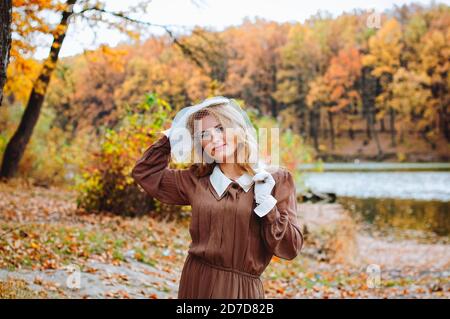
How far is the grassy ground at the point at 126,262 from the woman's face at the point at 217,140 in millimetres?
2658

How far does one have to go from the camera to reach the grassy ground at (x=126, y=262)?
530cm

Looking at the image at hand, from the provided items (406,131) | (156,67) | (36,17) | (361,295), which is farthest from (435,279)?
(406,131)

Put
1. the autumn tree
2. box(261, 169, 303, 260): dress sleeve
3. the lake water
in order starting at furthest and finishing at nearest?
the lake water → the autumn tree → box(261, 169, 303, 260): dress sleeve

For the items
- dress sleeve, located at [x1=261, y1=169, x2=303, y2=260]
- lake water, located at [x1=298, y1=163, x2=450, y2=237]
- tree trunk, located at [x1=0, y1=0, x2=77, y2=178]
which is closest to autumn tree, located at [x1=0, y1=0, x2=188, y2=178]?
tree trunk, located at [x1=0, y1=0, x2=77, y2=178]

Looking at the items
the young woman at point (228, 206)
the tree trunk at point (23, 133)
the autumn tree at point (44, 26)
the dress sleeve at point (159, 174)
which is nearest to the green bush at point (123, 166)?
the autumn tree at point (44, 26)

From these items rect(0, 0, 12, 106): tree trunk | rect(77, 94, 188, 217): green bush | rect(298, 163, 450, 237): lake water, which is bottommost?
rect(298, 163, 450, 237): lake water

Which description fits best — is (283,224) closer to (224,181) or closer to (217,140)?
(224,181)

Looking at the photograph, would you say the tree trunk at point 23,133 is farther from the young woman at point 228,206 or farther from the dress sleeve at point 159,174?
the young woman at point 228,206

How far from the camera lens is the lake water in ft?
51.4

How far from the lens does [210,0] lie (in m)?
8.78

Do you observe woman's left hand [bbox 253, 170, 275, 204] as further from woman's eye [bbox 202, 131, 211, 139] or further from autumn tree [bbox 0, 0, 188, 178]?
autumn tree [bbox 0, 0, 188, 178]

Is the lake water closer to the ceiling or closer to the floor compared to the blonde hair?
closer to the floor

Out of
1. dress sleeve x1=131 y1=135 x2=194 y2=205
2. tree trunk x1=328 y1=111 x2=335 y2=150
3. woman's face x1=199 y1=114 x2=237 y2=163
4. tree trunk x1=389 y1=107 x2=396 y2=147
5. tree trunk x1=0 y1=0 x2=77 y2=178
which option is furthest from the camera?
tree trunk x1=328 y1=111 x2=335 y2=150

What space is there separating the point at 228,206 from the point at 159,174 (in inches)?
15.6
